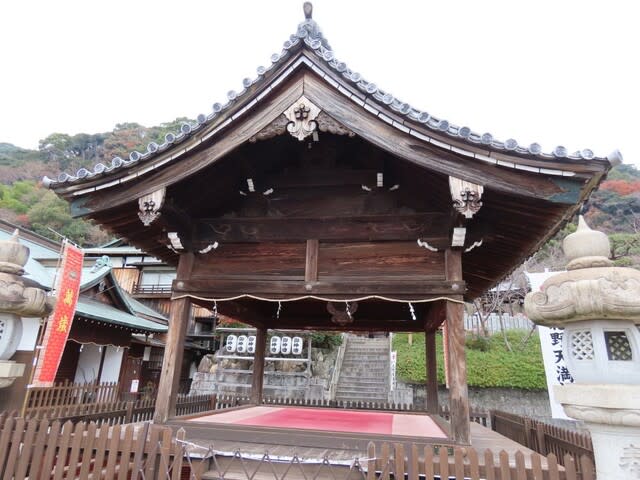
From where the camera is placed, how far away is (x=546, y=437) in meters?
7.21

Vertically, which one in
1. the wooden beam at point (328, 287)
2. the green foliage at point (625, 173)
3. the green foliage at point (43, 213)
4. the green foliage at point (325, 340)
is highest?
the green foliage at point (625, 173)

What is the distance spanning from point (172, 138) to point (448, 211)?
390 cm

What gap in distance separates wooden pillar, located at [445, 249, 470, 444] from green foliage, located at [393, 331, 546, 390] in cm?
1589

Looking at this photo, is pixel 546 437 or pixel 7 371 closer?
pixel 7 371

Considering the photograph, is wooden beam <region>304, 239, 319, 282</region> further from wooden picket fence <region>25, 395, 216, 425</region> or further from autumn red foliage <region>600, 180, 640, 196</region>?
autumn red foliage <region>600, 180, 640, 196</region>

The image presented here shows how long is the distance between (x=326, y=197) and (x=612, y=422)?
4.29 metres

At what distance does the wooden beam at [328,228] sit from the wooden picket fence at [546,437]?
3514mm

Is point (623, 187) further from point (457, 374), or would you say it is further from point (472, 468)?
point (472, 468)

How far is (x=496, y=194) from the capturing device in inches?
186

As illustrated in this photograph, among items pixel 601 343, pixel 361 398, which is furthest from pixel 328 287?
pixel 361 398

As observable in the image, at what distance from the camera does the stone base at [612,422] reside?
304 centimetres

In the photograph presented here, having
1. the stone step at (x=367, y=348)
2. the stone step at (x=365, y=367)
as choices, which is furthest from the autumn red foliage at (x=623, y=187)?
the stone step at (x=365, y=367)

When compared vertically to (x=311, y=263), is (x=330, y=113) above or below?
above

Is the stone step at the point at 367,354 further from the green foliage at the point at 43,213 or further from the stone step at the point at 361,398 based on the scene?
the green foliage at the point at 43,213
